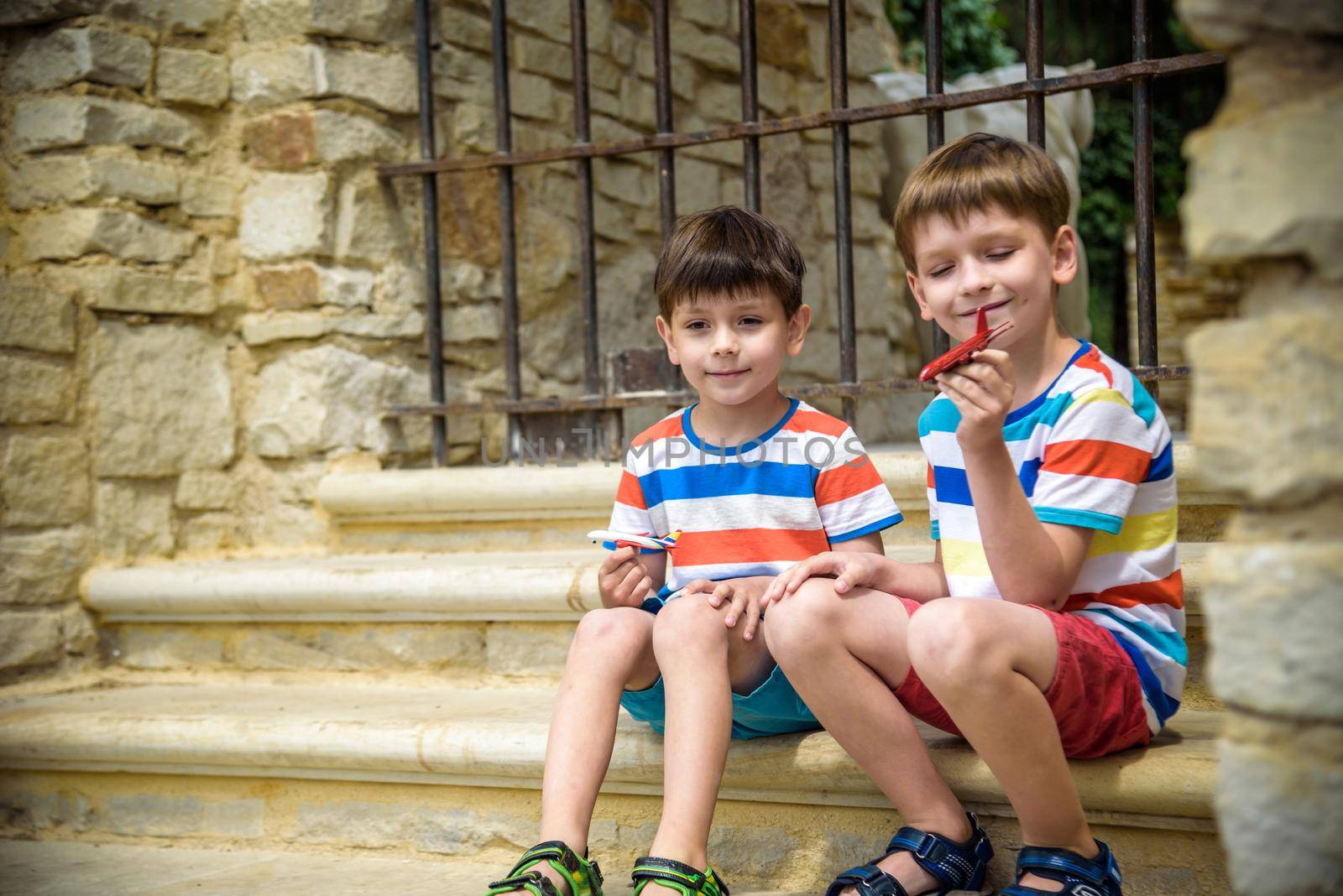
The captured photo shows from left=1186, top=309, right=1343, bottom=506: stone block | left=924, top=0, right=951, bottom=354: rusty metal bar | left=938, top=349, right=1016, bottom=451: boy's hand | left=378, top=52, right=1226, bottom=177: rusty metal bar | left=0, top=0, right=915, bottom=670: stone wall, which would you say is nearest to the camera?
left=1186, top=309, right=1343, bottom=506: stone block

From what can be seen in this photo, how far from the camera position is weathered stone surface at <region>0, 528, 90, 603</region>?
2643 mm

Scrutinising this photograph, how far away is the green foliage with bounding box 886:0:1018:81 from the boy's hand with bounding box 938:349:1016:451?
5954mm

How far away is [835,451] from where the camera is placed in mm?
1876

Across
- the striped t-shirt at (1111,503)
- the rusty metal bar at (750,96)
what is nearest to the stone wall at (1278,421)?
the striped t-shirt at (1111,503)

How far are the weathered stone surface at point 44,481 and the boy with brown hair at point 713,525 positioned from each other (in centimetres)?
146

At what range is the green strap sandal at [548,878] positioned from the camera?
62.8 inches

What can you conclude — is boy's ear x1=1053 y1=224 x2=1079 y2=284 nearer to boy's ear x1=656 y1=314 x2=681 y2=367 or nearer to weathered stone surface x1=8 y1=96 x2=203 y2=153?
boy's ear x1=656 y1=314 x2=681 y2=367

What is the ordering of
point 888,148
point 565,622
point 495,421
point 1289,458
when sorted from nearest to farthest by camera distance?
point 1289,458
point 565,622
point 495,421
point 888,148

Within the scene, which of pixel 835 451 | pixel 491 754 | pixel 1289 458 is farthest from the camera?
pixel 491 754

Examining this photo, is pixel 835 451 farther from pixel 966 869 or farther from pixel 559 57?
pixel 559 57

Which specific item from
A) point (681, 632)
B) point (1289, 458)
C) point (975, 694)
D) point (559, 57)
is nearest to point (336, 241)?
point (559, 57)

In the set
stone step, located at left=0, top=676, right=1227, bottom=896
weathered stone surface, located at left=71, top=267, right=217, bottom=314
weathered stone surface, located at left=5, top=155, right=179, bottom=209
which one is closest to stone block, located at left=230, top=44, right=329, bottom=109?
weathered stone surface, located at left=5, top=155, right=179, bottom=209

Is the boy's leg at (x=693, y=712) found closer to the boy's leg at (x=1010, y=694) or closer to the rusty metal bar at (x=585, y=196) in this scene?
the boy's leg at (x=1010, y=694)

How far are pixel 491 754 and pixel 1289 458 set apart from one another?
1.40 metres
